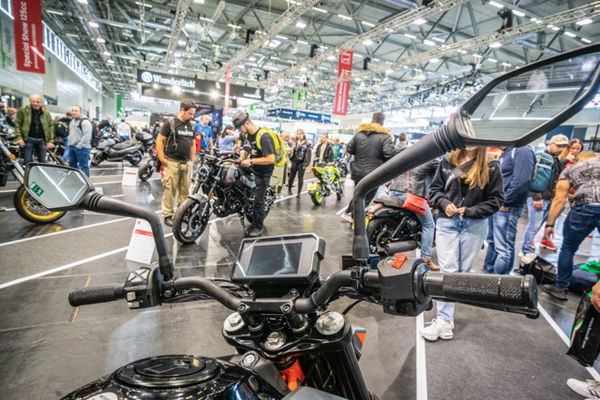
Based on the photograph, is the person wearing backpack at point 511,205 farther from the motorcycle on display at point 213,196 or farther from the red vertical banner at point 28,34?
the red vertical banner at point 28,34

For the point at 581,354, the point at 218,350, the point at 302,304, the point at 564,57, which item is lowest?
the point at 218,350

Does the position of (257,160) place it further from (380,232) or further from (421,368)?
(421,368)

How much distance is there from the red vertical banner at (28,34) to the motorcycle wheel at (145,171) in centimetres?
427

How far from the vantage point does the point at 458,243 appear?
2762 mm

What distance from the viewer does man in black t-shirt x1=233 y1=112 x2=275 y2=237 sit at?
4945mm

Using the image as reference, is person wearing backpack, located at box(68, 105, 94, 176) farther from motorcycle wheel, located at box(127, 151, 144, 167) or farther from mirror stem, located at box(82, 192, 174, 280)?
mirror stem, located at box(82, 192, 174, 280)

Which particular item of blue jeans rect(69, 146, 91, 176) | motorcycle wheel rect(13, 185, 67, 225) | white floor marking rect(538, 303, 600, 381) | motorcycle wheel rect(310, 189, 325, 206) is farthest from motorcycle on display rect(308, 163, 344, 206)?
white floor marking rect(538, 303, 600, 381)

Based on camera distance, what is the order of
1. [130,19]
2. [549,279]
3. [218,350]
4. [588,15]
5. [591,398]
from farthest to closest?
1. [130,19]
2. [588,15]
3. [549,279]
4. [218,350]
5. [591,398]

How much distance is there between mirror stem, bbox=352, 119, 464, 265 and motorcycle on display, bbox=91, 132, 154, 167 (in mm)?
12665

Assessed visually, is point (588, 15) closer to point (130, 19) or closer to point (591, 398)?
point (591, 398)

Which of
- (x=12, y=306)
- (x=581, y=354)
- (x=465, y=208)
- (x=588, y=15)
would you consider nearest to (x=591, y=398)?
(x=581, y=354)

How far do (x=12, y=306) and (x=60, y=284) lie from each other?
44 cm

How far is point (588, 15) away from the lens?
9469 mm

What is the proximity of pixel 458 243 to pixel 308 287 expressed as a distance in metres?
2.30
